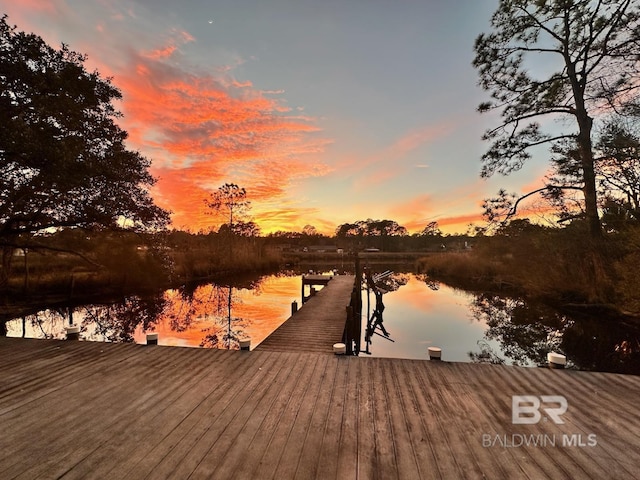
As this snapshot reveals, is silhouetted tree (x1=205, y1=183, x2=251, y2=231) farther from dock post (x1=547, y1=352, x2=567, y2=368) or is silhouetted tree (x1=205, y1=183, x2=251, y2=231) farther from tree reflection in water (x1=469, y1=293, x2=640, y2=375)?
dock post (x1=547, y1=352, x2=567, y2=368)

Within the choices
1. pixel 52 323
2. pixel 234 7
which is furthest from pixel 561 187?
pixel 52 323

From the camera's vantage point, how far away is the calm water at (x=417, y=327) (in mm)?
8367

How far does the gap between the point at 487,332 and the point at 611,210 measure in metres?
6.80

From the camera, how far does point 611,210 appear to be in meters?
10.5

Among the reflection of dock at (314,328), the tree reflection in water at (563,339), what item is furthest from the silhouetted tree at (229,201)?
the tree reflection in water at (563,339)

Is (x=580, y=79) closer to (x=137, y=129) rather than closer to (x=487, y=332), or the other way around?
(x=487, y=332)
